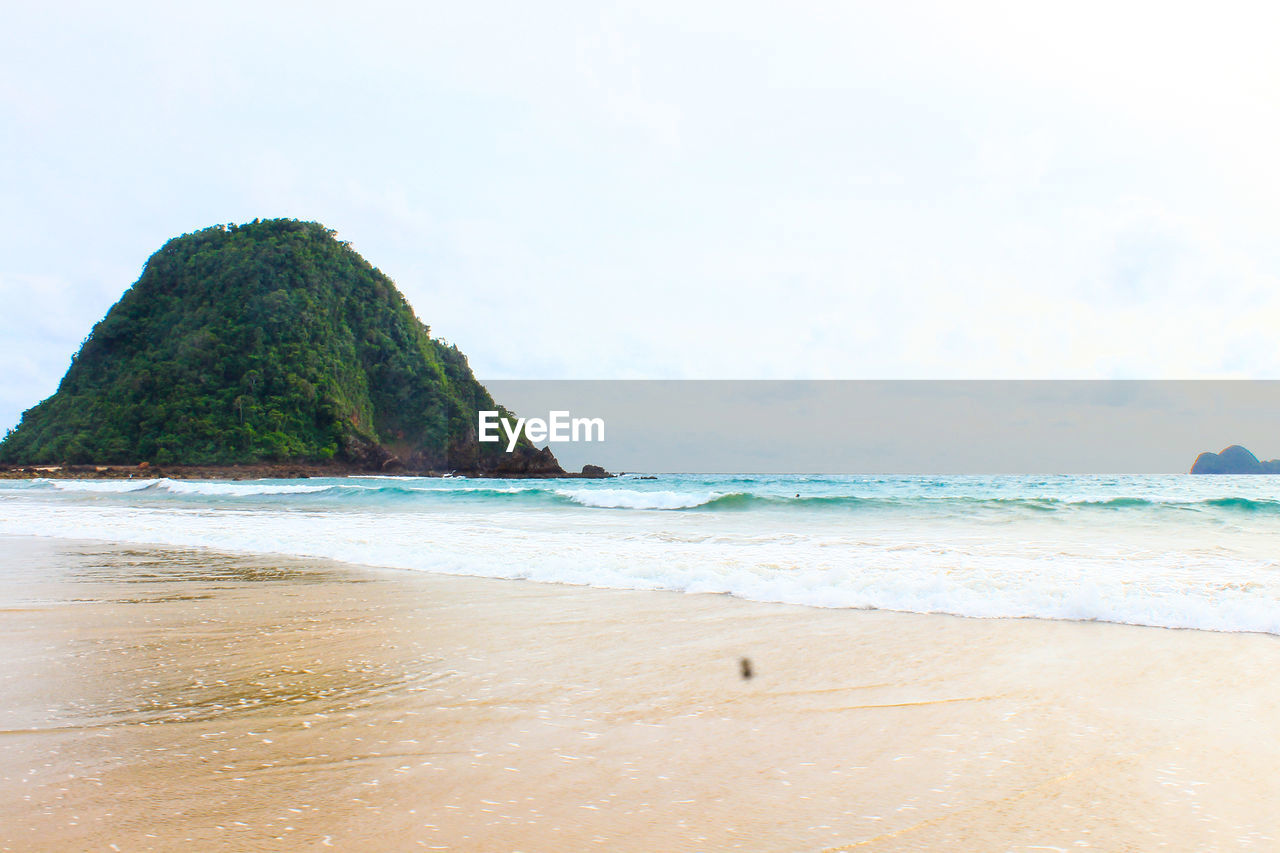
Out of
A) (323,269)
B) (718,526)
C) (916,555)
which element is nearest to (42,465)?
(323,269)

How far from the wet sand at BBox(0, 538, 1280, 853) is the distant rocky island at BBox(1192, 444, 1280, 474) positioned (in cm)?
10189

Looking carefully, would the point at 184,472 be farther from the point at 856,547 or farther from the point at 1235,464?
the point at 1235,464

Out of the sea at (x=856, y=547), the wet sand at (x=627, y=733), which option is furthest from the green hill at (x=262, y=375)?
the wet sand at (x=627, y=733)

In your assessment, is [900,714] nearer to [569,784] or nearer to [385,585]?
[569,784]

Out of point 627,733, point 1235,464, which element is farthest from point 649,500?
point 1235,464

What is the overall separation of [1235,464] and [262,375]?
352 feet

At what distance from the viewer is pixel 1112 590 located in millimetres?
5836

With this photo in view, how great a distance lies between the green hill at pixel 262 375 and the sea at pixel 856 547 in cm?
4477

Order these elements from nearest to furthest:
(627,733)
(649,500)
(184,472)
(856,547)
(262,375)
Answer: (627,733)
(856,547)
(649,500)
(184,472)
(262,375)

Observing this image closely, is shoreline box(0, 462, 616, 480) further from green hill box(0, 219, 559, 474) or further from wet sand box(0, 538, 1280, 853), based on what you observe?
wet sand box(0, 538, 1280, 853)

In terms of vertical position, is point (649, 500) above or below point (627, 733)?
below

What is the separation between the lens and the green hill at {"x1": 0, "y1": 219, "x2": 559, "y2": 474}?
5803 cm

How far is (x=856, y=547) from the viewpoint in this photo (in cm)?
935

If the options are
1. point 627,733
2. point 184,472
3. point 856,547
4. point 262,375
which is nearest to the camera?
point 627,733
